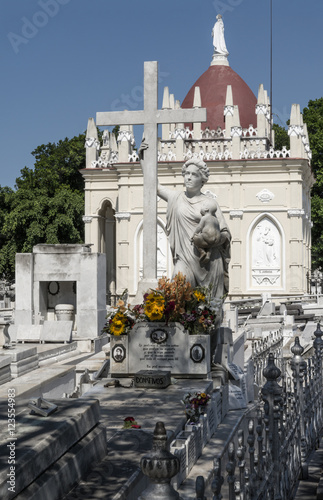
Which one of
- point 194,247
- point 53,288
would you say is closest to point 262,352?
point 194,247

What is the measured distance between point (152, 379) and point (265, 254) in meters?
29.8

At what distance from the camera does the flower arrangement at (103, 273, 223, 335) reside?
848 cm

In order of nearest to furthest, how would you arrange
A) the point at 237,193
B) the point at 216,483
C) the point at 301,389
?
the point at 216,483
the point at 301,389
the point at 237,193

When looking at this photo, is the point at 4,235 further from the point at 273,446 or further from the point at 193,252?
the point at 273,446

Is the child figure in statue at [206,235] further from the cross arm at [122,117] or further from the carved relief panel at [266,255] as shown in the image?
the carved relief panel at [266,255]

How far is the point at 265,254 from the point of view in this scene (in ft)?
123

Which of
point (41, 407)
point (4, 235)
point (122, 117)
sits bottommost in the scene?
point (41, 407)

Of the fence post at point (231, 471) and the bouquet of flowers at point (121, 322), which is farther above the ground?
the bouquet of flowers at point (121, 322)

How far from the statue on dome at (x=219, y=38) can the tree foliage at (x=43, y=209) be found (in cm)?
1242

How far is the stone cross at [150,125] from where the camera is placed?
1045 cm

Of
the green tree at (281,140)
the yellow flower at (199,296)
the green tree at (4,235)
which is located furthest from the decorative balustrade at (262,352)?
the green tree at (281,140)

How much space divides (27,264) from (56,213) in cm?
→ 2554

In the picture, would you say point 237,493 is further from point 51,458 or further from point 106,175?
point 106,175

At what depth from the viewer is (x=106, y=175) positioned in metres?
39.9
